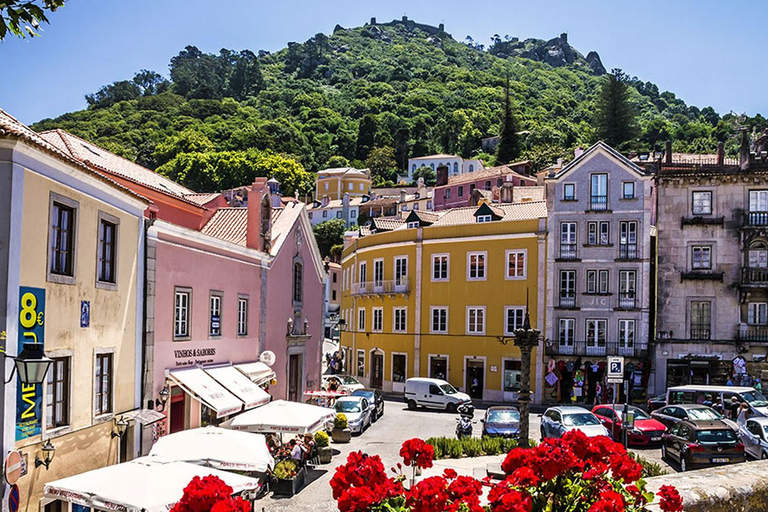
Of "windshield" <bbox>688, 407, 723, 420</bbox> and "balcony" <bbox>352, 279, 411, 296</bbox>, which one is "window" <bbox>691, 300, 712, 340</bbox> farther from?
"windshield" <bbox>688, 407, 723, 420</bbox>

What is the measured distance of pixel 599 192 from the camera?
155 feet

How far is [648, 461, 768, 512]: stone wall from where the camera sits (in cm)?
850

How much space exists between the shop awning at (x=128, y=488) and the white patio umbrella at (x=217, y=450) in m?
2.79

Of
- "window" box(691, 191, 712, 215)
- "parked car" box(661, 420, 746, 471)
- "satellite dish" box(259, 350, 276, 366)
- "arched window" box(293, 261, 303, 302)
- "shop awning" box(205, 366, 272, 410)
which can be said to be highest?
"window" box(691, 191, 712, 215)

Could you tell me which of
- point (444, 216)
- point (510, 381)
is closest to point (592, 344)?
point (510, 381)

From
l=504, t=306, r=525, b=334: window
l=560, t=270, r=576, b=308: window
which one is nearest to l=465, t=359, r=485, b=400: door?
l=504, t=306, r=525, b=334: window

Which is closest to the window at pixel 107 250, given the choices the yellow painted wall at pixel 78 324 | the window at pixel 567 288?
the yellow painted wall at pixel 78 324

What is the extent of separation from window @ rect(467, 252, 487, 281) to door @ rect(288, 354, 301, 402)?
1649cm

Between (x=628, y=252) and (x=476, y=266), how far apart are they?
900cm

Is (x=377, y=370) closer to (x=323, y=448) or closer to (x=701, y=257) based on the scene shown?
(x=701, y=257)

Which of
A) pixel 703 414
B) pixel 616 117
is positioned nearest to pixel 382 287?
pixel 703 414

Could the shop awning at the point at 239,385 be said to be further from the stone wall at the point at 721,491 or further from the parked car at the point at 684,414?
the stone wall at the point at 721,491

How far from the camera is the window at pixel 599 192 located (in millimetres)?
47094

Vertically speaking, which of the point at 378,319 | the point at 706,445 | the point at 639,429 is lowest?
the point at 639,429
